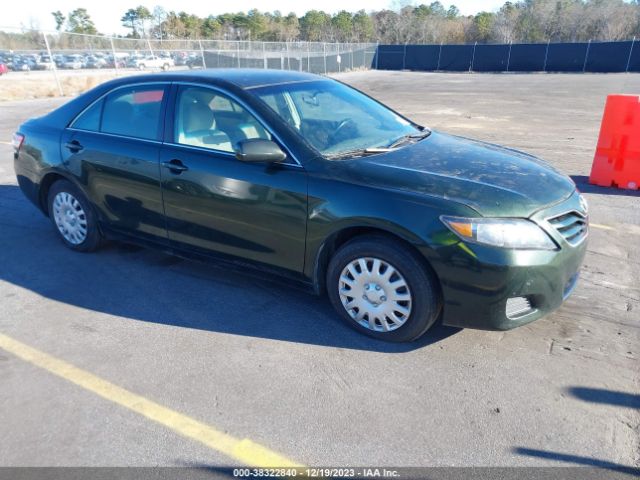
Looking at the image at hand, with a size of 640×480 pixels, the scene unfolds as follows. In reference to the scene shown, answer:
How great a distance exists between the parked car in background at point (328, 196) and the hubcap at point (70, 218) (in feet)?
0.11

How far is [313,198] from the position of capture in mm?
3342

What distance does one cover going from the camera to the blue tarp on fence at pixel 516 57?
135 feet

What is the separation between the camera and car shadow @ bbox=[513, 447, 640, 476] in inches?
92.4

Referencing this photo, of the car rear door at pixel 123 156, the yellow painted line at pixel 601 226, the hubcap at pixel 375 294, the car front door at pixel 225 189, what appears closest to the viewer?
the hubcap at pixel 375 294

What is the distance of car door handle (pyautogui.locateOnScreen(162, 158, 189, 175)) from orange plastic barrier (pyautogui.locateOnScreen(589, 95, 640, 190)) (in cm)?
558

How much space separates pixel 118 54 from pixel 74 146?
24.8 metres

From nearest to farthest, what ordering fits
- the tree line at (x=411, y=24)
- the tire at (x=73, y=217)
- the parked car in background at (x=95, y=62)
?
1. the tire at (x=73, y=217)
2. the parked car in background at (x=95, y=62)
3. the tree line at (x=411, y=24)

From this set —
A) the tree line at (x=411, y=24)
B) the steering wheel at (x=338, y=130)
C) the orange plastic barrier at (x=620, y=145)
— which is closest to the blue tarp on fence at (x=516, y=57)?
the tree line at (x=411, y=24)

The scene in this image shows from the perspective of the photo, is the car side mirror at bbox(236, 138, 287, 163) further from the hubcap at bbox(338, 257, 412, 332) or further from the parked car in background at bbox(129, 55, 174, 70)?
the parked car in background at bbox(129, 55, 174, 70)

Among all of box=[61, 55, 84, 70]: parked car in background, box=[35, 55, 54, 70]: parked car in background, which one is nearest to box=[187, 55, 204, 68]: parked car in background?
box=[61, 55, 84, 70]: parked car in background

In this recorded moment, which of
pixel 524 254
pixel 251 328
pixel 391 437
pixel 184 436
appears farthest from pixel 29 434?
pixel 524 254

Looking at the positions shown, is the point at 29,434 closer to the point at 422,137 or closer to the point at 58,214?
the point at 58,214

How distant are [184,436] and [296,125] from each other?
7.19 ft

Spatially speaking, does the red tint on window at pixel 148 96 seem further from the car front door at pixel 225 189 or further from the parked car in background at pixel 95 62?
Result: the parked car in background at pixel 95 62
